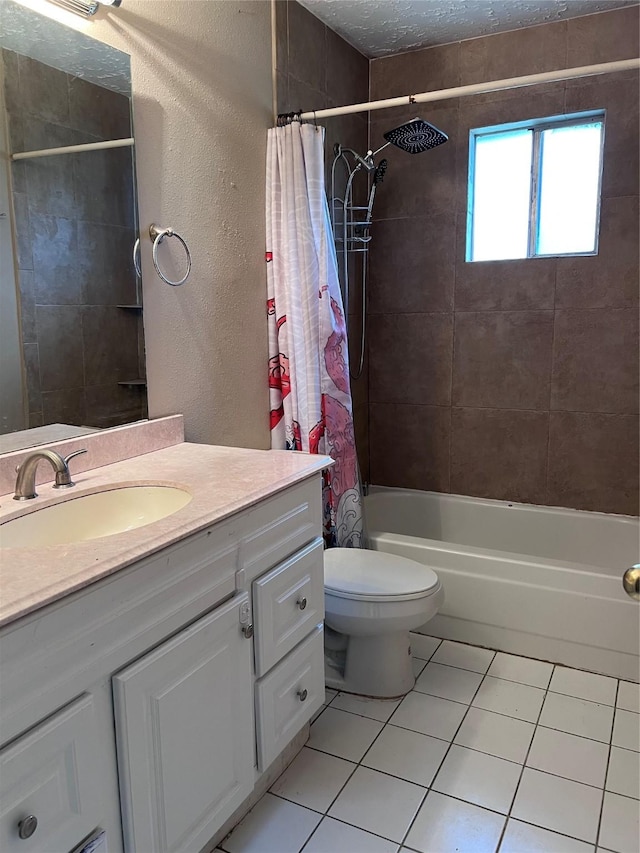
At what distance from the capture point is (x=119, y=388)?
6.00 feet

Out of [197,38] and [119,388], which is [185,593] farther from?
[197,38]

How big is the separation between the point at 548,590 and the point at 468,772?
0.75 metres

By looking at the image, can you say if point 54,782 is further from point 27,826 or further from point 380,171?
point 380,171

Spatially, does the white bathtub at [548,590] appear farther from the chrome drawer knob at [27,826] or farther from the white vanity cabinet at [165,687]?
the chrome drawer knob at [27,826]

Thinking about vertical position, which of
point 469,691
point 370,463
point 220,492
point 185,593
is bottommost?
point 469,691

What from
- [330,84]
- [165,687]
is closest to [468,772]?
[165,687]

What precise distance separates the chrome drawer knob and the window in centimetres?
272

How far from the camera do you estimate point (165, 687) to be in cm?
122

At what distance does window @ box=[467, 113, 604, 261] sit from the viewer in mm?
2844

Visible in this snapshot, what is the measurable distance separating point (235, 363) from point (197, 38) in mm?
1022

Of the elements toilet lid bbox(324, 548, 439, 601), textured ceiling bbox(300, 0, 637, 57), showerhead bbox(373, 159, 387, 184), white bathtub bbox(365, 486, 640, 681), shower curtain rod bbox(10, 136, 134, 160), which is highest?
textured ceiling bbox(300, 0, 637, 57)

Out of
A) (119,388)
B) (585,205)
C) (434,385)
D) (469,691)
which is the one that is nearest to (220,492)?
(119,388)

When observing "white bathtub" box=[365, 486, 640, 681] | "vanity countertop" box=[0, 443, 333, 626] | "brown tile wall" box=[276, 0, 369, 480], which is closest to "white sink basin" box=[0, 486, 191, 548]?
"vanity countertop" box=[0, 443, 333, 626]

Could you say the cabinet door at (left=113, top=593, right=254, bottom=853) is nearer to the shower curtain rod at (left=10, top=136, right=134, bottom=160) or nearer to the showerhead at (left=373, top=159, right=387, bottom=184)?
the shower curtain rod at (left=10, top=136, right=134, bottom=160)
